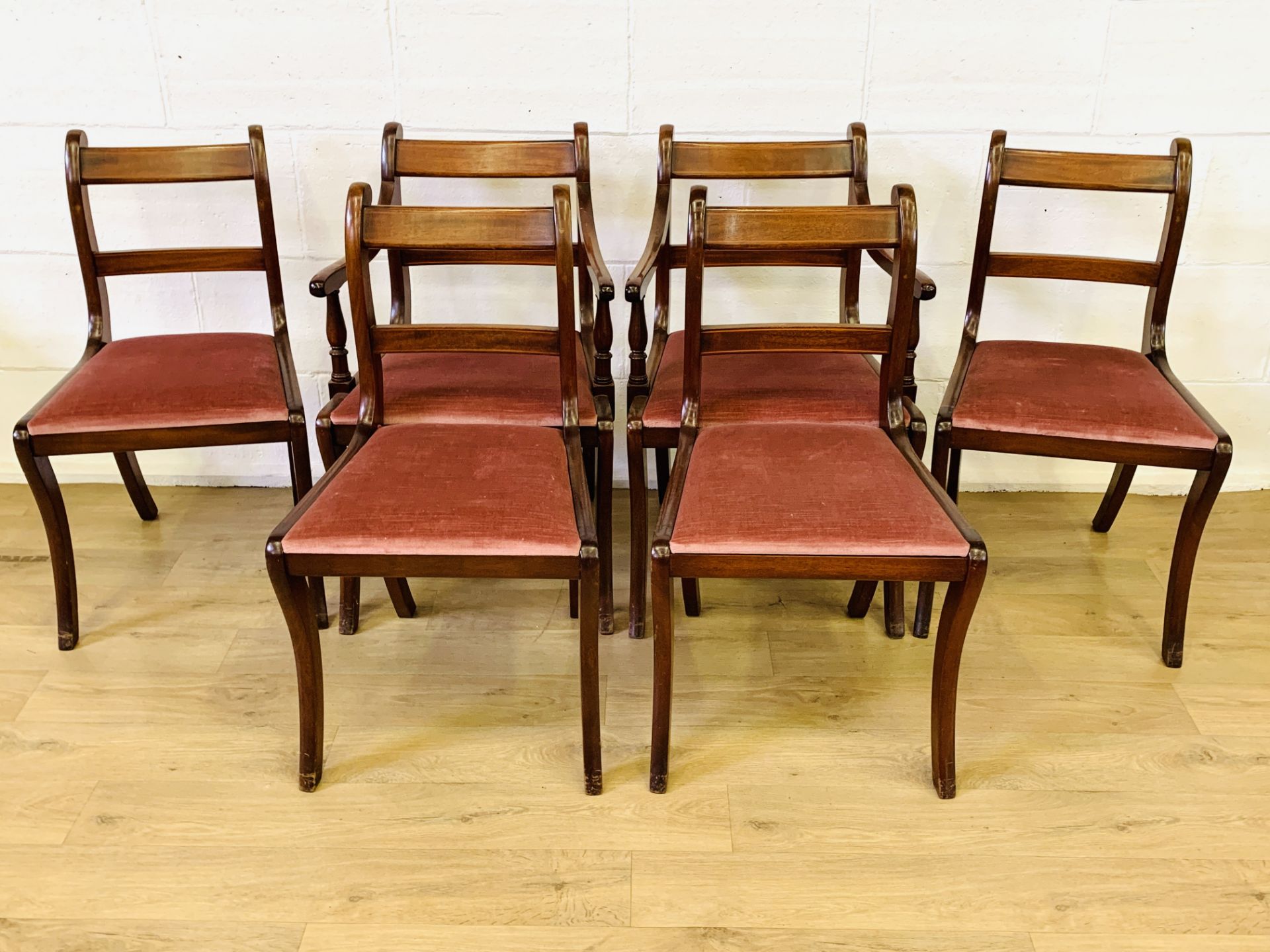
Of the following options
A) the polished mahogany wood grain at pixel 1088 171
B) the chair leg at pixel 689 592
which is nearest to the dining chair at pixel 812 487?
the chair leg at pixel 689 592

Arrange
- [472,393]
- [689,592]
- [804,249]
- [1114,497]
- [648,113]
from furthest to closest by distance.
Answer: [1114,497], [648,113], [689,592], [472,393], [804,249]

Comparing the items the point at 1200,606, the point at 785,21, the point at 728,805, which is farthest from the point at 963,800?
the point at 785,21

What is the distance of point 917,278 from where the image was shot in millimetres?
2094

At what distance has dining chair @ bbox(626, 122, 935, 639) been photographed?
2.03m

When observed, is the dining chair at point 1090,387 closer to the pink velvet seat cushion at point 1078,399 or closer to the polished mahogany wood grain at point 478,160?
the pink velvet seat cushion at point 1078,399

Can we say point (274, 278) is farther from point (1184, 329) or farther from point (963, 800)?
point (1184, 329)

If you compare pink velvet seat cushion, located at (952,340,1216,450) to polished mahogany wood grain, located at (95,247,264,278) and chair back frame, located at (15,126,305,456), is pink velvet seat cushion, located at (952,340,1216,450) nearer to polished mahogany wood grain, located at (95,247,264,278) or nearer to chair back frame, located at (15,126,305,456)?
chair back frame, located at (15,126,305,456)

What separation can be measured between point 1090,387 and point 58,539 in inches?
79.9

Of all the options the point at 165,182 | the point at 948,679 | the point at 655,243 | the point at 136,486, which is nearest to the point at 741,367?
the point at 655,243

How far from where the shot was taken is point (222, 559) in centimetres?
252

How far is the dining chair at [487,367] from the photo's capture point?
2037 millimetres

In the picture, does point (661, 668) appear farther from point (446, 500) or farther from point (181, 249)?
point (181, 249)

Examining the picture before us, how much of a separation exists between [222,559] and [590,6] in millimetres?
1482

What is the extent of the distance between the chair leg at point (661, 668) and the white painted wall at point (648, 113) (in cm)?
113
